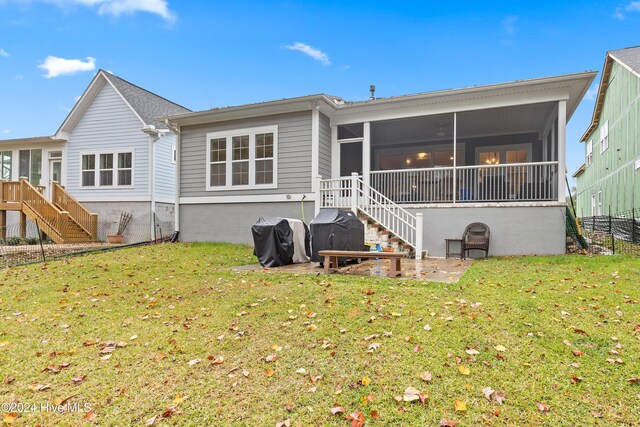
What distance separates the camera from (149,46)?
19.6 metres

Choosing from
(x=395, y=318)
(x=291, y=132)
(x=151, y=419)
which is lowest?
(x=151, y=419)

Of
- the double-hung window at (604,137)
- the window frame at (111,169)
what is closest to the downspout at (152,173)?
the window frame at (111,169)

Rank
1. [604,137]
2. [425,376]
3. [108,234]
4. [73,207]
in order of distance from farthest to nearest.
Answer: [604,137], [108,234], [73,207], [425,376]

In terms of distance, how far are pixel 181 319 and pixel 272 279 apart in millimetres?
2159

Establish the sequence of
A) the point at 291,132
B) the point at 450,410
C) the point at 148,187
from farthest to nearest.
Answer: the point at 148,187 < the point at 291,132 < the point at 450,410

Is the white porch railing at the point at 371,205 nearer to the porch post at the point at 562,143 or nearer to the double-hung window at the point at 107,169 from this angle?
the porch post at the point at 562,143

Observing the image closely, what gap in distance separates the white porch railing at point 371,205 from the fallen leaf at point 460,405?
22.0ft

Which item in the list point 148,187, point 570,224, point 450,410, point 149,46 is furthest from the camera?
point 149,46

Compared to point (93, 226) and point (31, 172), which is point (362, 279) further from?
point (31, 172)

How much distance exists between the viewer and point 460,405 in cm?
244

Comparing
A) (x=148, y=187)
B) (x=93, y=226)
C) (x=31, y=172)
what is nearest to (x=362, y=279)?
(x=148, y=187)

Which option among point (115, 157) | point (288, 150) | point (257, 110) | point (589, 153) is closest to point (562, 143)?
point (288, 150)

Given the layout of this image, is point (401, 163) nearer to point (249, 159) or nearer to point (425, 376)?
point (249, 159)

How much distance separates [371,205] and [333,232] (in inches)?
111
